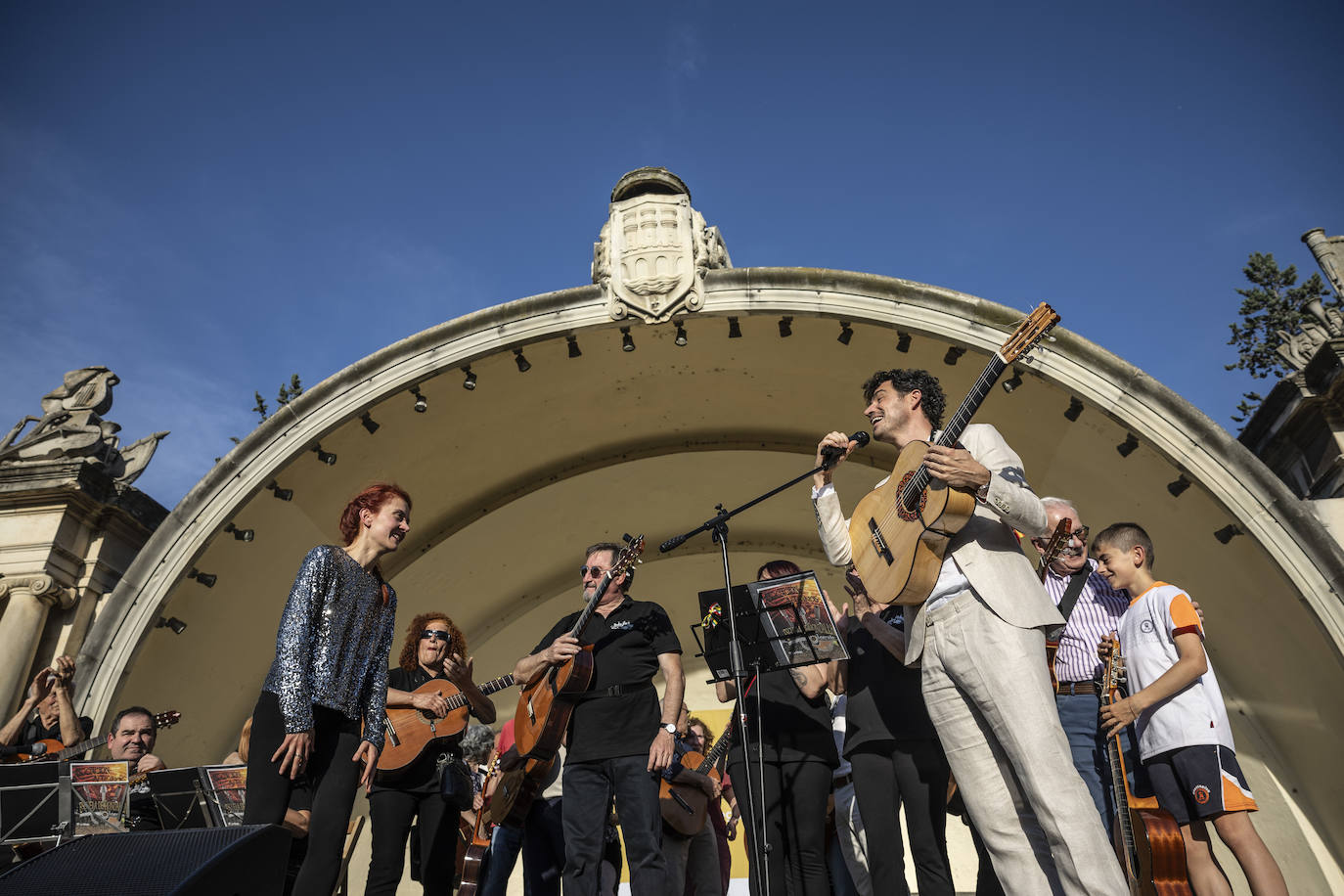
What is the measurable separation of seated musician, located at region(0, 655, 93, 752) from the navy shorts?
22.3 feet

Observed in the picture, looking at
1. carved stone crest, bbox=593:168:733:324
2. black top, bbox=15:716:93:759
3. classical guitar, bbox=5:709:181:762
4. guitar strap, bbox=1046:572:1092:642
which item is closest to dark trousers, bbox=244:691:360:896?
guitar strap, bbox=1046:572:1092:642

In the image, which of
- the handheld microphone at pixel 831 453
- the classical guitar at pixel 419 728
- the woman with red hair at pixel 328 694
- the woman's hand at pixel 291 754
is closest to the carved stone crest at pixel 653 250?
the classical guitar at pixel 419 728

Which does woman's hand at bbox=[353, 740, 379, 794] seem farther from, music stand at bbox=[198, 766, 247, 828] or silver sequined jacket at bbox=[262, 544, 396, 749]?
music stand at bbox=[198, 766, 247, 828]

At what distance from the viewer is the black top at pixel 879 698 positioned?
3789 mm

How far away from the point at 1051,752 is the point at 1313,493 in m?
5.79

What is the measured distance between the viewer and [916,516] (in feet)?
10.2

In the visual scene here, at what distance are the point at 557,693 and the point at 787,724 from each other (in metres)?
1.18

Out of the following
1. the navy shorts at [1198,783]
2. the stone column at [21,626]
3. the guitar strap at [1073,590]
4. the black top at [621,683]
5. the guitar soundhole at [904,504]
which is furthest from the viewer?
the stone column at [21,626]

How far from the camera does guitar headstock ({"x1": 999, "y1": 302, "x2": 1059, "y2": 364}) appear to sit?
133 inches

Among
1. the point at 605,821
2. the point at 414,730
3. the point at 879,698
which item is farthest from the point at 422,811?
the point at 879,698

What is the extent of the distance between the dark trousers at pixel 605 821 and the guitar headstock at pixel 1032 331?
2.42 m

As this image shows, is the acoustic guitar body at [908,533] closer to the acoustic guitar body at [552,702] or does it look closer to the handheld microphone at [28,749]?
the acoustic guitar body at [552,702]

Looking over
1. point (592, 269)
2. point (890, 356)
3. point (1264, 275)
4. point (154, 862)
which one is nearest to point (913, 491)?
point (154, 862)

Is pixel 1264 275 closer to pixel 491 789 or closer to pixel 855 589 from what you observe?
pixel 855 589
